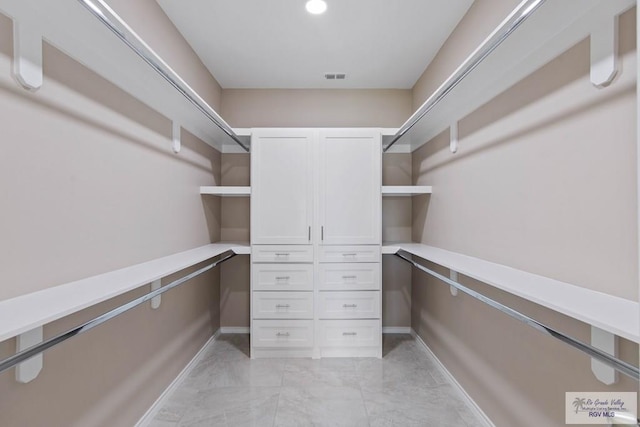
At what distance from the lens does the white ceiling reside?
1.96 meters

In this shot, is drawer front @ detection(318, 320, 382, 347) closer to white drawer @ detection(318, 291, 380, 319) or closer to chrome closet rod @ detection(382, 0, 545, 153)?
white drawer @ detection(318, 291, 380, 319)

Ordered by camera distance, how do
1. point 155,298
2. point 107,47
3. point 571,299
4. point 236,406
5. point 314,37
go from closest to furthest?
point 571,299, point 107,47, point 155,298, point 236,406, point 314,37

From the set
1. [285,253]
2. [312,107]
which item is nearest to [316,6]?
[312,107]

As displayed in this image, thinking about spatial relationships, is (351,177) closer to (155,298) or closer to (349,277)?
(349,277)

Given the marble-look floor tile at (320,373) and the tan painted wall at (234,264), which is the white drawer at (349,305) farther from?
the tan painted wall at (234,264)

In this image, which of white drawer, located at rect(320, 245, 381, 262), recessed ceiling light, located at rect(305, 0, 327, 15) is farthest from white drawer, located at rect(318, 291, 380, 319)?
recessed ceiling light, located at rect(305, 0, 327, 15)

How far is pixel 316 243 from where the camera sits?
2.59 metres

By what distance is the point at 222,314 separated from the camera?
315 cm

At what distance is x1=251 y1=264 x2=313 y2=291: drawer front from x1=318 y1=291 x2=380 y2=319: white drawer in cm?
18

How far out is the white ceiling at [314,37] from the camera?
1.96m

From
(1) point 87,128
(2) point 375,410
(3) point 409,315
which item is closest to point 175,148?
(1) point 87,128

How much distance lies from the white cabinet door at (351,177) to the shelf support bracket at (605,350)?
163 cm

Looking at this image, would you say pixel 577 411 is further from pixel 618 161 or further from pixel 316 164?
pixel 316 164

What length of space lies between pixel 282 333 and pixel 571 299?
2.14 meters
